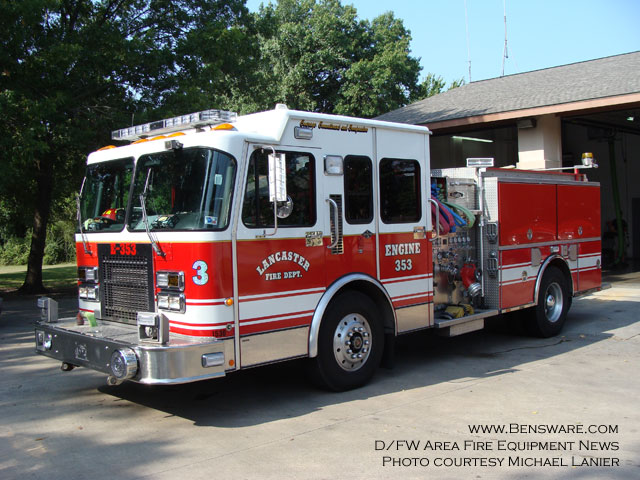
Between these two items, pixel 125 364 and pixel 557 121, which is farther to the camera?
pixel 557 121

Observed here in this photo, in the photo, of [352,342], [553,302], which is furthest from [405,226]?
[553,302]

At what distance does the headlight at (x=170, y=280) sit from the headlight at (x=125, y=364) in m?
0.67

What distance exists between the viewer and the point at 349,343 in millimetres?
6250

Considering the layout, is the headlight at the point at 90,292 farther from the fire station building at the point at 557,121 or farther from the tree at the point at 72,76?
the fire station building at the point at 557,121

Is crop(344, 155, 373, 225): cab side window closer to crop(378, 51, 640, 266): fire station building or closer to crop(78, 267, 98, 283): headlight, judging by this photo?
crop(78, 267, 98, 283): headlight

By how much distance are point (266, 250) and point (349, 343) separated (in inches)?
55.9

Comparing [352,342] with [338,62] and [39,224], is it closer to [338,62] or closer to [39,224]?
[39,224]

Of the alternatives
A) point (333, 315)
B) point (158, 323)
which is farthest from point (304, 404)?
point (158, 323)

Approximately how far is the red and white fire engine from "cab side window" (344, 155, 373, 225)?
0.02 m

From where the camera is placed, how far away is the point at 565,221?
9.23 m

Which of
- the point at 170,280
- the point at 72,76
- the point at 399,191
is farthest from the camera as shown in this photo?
the point at 72,76

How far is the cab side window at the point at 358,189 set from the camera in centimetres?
633

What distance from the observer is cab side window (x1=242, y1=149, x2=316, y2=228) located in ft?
17.9

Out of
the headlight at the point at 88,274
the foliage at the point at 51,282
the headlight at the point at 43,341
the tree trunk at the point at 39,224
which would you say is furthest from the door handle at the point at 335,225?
the foliage at the point at 51,282
